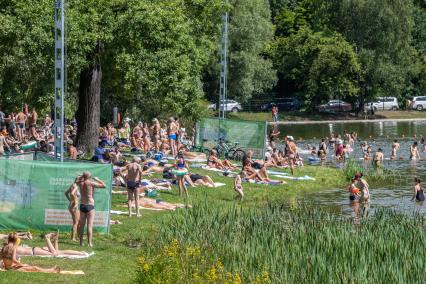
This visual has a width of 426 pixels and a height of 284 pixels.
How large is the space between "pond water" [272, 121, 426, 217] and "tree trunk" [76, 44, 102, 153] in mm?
8562

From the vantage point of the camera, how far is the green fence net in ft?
128

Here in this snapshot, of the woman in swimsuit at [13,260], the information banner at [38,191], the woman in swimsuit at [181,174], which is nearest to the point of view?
the woman in swimsuit at [13,260]

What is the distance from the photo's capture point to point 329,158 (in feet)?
160

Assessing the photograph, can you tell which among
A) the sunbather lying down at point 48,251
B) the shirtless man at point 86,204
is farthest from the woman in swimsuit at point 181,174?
the sunbather lying down at point 48,251

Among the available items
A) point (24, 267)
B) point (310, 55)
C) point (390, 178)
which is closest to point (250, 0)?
point (310, 55)

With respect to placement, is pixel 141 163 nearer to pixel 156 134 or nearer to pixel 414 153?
pixel 156 134

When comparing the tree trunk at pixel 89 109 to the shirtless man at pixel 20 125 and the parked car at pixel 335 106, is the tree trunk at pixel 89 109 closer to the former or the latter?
the shirtless man at pixel 20 125

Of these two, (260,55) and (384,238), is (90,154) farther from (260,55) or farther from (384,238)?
(260,55)

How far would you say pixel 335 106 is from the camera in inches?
3157

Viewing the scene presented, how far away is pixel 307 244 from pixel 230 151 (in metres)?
21.3

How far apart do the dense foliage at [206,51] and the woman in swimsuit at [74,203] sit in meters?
9.67

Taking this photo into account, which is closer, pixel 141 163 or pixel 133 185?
pixel 133 185

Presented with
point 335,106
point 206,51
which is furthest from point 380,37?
point 206,51

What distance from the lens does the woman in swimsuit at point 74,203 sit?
67.1ft
